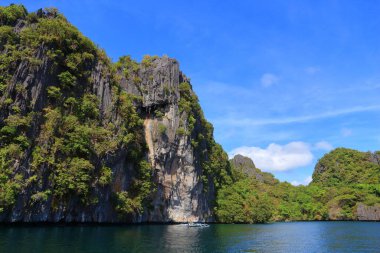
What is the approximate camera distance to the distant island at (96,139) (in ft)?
110

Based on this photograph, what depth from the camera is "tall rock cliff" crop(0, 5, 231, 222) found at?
33344 millimetres

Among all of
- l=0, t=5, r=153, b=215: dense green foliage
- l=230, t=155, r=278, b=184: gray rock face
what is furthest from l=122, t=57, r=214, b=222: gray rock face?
l=230, t=155, r=278, b=184: gray rock face

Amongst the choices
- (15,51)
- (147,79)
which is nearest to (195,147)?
(147,79)

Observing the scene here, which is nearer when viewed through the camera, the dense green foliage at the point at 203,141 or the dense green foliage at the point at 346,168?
the dense green foliage at the point at 203,141

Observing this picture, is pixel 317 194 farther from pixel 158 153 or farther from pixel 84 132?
pixel 84 132

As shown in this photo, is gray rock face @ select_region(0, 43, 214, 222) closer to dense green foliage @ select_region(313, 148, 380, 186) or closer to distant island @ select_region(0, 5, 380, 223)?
distant island @ select_region(0, 5, 380, 223)

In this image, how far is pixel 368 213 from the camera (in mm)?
82250

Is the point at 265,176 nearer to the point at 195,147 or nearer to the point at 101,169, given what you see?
the point at 195,147

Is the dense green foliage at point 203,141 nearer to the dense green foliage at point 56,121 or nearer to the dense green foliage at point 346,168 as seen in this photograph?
the dense green foliage at point 56,121

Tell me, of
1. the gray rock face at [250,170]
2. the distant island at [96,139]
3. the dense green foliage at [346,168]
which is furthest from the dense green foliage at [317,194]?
the distant island at [96,139]

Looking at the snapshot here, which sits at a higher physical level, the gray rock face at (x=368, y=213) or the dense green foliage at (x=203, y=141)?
the dense green foliage at (x=203, y=141)

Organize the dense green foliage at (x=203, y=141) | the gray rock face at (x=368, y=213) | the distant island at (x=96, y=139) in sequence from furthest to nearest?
the gray rock face at (x=368, y=213) → the dense green foliage at (x=203, y=141) → the distant island at (x=96, y=139)

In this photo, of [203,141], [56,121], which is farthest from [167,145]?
[56,121]

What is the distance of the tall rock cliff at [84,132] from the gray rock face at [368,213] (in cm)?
4674
